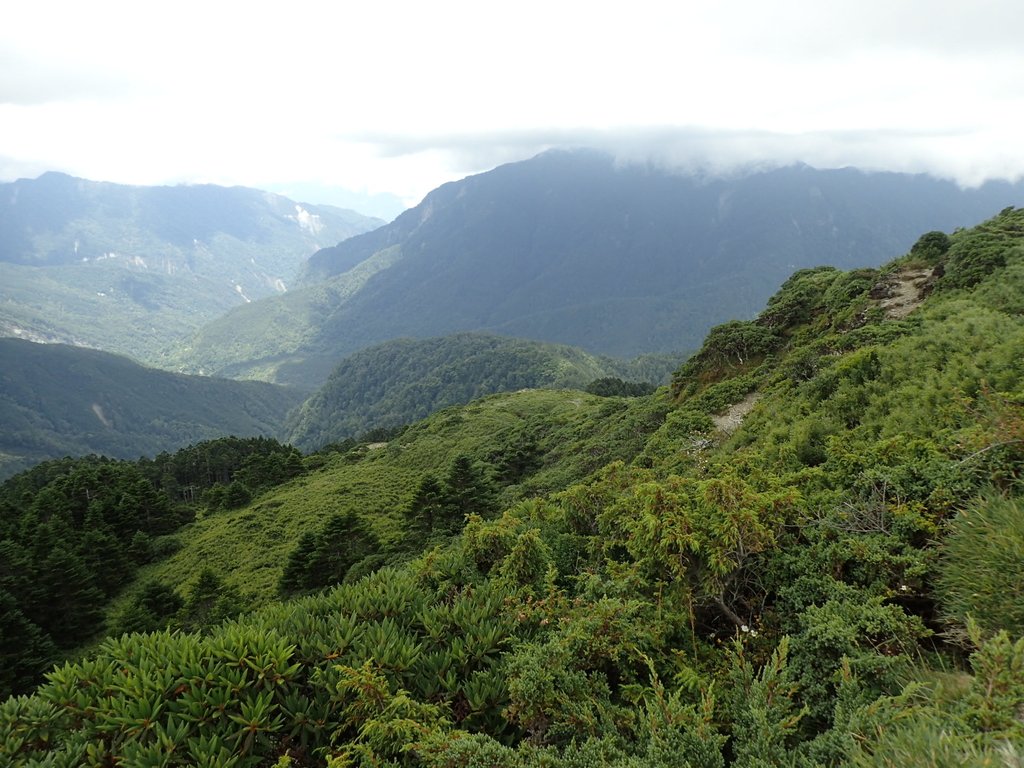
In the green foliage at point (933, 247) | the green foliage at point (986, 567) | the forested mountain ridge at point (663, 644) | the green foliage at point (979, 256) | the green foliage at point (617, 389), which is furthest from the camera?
the green foliage at point (617, 389)

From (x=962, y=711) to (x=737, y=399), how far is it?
78.9 ft

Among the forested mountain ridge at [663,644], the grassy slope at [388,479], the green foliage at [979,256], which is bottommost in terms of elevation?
the grassy slope at [388,479]

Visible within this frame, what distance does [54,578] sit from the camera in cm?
3209

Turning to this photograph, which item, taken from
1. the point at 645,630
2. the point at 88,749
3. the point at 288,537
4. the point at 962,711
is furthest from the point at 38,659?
the point at 962,711

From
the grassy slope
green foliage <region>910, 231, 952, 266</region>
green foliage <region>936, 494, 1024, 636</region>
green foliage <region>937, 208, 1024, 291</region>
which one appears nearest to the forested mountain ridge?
green foliage <region>936, 494, 1024, 636</region>

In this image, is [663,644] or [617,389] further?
[617,389]

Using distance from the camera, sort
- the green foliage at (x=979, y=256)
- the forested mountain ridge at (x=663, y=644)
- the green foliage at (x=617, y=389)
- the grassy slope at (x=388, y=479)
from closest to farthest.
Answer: the forested mountain ridge at (x=663, y=644), the green foliage at (x=979, y=256), the grassy slope at (x=388, y=479), the green foliage at (x=617, y=389)

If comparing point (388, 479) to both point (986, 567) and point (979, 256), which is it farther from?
point (986, 567)

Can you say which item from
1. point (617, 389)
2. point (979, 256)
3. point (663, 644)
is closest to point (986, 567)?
point (663, 644)

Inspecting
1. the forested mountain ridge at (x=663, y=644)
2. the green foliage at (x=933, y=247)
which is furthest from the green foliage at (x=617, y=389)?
the forested mountain ridge at (x=663, y=644)

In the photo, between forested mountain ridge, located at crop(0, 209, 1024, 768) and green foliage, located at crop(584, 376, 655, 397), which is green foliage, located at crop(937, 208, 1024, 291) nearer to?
forested mountain ridge, located at crop(0, 209, 1024, 768)

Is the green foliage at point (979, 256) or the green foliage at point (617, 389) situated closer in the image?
the green foliage at point (979, 256)

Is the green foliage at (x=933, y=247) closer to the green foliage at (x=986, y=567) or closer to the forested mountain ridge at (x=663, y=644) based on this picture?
the forested mountain ridge at (x=663, y=644)

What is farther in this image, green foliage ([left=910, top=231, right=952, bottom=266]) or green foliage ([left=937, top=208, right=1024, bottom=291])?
green foliage ([left=910, top=231, right=952, bottom=266])
